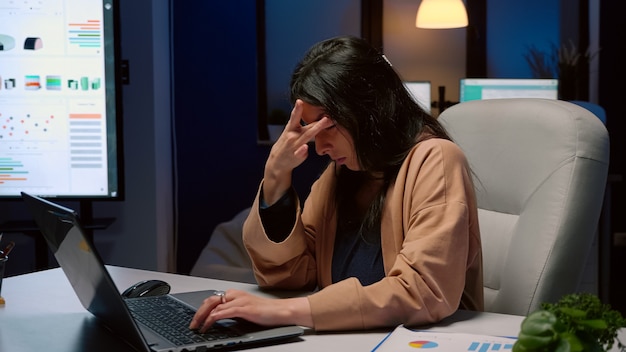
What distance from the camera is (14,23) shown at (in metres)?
2.39

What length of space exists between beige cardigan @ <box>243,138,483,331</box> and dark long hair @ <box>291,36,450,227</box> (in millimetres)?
49

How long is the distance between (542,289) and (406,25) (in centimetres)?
383

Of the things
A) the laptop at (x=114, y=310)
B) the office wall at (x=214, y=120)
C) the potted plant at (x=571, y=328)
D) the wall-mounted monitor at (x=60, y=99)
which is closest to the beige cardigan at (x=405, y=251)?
the laptop at (x=114, y=310)

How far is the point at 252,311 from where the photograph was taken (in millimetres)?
1140

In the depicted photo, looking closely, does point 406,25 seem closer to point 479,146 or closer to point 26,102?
point 26,102

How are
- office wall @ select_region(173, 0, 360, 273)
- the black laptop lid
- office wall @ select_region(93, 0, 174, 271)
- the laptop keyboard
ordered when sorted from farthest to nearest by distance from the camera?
1. office wall @ select_region(173, 0, 360, 273)
2. office wall @ select_region(93, 0, 174, 271)
3. the laptop keyboard
4. the black laptop lid

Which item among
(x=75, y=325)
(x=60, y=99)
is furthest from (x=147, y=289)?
(x=60, y=99)

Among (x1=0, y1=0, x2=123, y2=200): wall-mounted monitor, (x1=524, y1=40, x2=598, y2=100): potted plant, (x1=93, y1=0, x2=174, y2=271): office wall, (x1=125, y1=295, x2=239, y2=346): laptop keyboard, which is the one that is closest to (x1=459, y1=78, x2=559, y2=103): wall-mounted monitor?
(x1=524, y1=40, x2=598, y2=100): potted plant

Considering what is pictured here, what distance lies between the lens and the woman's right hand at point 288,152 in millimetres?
1373

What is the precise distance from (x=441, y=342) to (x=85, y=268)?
0.49 meters

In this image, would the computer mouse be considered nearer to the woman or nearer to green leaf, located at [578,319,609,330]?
the woman

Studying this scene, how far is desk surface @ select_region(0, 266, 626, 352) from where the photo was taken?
112 cm

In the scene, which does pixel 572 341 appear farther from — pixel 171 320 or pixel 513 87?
pixel 513 87

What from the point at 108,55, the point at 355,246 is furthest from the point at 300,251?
the point at 108,55
